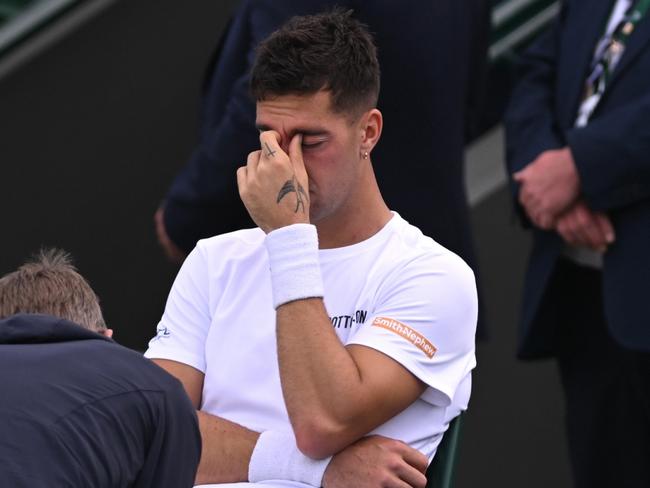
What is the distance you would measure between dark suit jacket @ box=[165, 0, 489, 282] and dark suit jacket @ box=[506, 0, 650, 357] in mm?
208

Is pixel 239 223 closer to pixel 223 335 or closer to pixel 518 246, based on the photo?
pixel 223 335

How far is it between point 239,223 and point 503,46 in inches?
58.6

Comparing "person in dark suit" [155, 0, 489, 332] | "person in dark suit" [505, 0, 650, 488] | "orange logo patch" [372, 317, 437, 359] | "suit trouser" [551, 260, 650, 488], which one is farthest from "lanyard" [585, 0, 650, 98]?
"orange logo patch" [372, 317, 437, 359]

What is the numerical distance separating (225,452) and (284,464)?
0.41 feet

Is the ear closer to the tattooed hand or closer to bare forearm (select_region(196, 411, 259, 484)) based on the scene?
the tattooed hand

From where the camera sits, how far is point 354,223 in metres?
2.69

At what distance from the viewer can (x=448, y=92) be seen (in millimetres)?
3572

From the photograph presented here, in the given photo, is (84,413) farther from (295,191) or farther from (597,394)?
(597,394)

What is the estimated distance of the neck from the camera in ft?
8.83

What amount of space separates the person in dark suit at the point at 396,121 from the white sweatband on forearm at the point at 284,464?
1.07m

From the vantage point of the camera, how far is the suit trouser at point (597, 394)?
12.3ft

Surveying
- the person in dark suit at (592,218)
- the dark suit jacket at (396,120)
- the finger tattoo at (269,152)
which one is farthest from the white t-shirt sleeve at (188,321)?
the person in dark suit at (592,218)

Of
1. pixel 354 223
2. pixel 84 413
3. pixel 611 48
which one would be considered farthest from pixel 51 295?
pixel 611 48

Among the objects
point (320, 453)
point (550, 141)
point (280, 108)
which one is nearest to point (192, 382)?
point (320, 453)
